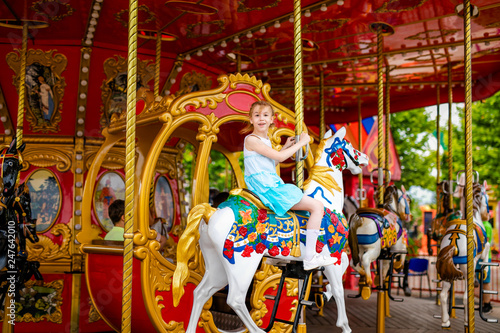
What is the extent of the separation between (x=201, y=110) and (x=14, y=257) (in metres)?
2.32

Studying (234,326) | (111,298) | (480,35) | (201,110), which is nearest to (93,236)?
(111,298)

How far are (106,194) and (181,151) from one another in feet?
5.01

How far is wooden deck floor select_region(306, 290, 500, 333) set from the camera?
7461mm

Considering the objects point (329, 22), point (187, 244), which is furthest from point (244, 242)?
point (329, 22)

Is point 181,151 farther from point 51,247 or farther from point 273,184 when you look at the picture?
point 273,184

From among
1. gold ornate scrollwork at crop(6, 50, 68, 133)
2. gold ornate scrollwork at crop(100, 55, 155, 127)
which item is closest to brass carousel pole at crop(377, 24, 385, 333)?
gold ornate scrollwork at crop(100, 55, 155, 127)

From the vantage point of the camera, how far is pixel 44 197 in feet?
23.9

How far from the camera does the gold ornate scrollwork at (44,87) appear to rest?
733cm

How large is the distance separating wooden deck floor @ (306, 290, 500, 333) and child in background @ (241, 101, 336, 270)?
3433 millimetres

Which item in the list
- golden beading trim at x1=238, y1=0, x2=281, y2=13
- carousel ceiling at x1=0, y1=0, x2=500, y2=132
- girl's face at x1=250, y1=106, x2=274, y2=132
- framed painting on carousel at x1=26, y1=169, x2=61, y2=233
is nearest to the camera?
girl's face at x1=250, y1=106, x2=274, y2=132

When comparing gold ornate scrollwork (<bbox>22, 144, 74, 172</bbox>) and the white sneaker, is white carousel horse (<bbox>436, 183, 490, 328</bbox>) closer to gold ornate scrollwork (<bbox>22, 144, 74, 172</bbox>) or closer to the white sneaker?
the white sneaker

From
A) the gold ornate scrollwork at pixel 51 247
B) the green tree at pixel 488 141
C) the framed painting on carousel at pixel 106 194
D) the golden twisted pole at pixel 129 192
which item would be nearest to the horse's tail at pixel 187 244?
the golden twisted pole at pixel 129 192

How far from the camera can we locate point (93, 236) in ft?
20.5

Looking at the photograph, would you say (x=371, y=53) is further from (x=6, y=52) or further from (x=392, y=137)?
Answer: (x=392, y=137)
